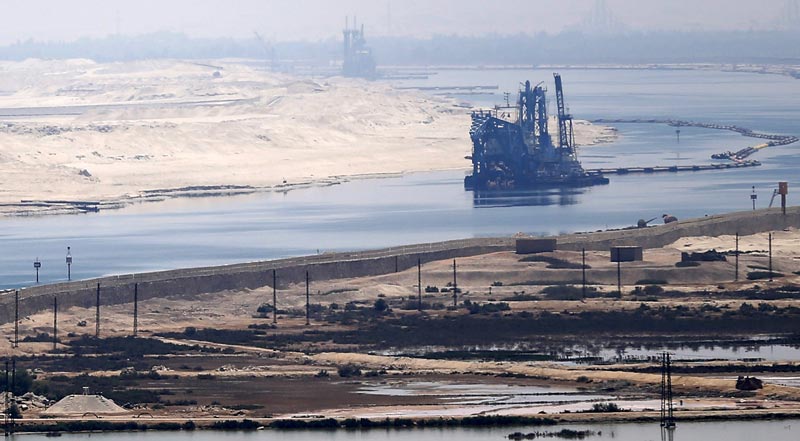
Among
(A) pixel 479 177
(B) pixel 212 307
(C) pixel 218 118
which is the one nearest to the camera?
(B) pixel 212 307

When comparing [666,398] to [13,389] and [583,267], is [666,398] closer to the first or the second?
[13,389]

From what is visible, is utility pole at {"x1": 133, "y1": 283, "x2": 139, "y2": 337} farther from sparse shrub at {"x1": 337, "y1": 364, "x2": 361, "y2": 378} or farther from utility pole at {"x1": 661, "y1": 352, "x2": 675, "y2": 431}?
utility pole at {"x1": 661, "y1": 352, "x2": 675, "y2": 431}

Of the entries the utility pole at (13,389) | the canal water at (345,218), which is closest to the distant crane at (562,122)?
the canal water at (345,218)

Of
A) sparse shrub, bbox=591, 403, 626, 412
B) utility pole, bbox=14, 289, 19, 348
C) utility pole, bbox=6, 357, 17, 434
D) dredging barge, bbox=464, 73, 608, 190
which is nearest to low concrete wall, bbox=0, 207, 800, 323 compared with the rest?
utility pole, bbox=14, 289, 19, 348

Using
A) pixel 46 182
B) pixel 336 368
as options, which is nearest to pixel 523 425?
pixel 336 368

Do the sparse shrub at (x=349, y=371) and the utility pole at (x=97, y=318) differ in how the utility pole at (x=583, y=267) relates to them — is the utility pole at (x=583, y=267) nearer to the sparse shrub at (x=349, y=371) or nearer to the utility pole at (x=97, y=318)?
the utility pole at (x=97, y=318)

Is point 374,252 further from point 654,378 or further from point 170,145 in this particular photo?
point 170,145
